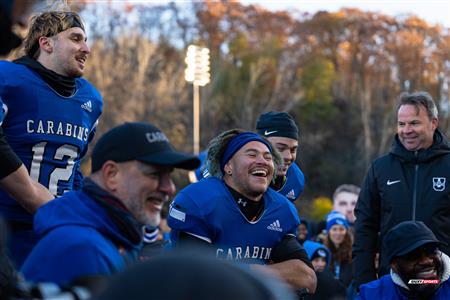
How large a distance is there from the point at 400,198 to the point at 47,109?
10.3 feet

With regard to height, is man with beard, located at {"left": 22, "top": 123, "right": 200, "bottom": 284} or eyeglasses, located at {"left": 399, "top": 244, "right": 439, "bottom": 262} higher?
man with beard, located at {"left": 22, "top": 123, "right": 200, "bottom": 284}

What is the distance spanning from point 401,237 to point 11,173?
280 cm

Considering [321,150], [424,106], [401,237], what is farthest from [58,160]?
[321,150]

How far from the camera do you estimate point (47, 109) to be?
5227mm

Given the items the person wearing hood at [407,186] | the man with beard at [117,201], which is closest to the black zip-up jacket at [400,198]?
the person wearing hood at [407,186]

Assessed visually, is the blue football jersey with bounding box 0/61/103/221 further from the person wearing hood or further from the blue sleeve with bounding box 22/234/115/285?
→ the person wearing hood

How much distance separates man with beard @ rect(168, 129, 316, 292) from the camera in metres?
5.24

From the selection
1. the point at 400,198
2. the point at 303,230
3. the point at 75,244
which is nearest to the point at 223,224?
the point at 75,244

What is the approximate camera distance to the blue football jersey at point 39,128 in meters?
5.14

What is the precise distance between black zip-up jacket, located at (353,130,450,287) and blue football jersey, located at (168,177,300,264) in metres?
1.78

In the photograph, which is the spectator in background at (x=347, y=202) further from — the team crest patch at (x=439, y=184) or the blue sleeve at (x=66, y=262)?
the blue sleeve at (x=66, y=262)

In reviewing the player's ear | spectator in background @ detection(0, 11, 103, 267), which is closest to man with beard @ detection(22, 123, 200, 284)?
spectator in background @ detection(0, 11, 103, 267)

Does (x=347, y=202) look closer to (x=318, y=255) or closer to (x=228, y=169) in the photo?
(x=318, y=255)

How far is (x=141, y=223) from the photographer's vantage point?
355 cm
